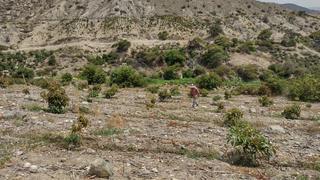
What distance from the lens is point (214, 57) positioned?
60.8 metres

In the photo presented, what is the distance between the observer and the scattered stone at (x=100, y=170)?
47.2 feet

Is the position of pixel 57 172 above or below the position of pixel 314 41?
above

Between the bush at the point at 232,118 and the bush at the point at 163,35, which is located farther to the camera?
the bush at the point at 163,35

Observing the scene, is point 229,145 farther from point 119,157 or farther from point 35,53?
point 35,53

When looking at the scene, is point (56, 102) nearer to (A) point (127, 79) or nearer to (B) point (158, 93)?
(B) point (158, 93)

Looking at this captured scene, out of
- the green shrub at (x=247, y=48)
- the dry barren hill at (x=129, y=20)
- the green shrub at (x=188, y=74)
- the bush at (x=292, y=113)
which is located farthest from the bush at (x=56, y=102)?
the dry barren hill at (x=129, y=20)

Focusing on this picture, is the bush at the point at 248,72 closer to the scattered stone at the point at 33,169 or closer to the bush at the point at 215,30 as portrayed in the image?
the bush at the point at 215,30

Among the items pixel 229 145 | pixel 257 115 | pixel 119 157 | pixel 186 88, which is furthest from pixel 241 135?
pixel 186 88

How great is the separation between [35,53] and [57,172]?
5655 centimetres

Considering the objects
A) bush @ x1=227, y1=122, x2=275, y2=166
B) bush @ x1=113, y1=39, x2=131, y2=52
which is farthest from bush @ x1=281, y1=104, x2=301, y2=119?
bush @ x1=113, y1=39, x2=131, y2=52

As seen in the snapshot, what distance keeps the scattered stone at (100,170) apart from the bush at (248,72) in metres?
43.5

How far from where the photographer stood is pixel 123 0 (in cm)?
9169

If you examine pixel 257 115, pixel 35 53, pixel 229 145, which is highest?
pixel 229 145

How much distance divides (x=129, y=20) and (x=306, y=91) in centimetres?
4750
